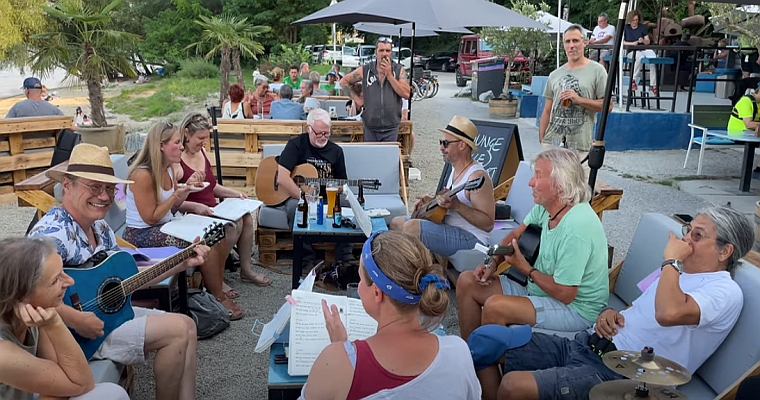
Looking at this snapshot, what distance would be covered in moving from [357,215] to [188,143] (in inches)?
60.9

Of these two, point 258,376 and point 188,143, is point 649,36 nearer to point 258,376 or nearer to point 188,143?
point 188,143

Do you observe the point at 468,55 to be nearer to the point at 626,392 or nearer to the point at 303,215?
the point at 303,215

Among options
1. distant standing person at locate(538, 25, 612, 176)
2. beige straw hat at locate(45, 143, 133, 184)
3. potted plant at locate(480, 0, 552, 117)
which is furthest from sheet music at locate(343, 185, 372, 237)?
potted plant at locate(480, 0, 552, 117)

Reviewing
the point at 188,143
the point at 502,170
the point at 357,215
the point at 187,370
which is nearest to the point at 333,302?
the point at 187,370

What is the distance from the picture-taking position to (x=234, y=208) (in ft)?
16.5

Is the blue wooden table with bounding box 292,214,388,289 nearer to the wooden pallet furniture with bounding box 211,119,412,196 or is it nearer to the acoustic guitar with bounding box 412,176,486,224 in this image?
the acoustic guitar with bounding box 412,176,486,224

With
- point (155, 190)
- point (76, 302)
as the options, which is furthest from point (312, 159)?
point (76, 302)

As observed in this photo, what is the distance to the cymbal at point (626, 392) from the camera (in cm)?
232

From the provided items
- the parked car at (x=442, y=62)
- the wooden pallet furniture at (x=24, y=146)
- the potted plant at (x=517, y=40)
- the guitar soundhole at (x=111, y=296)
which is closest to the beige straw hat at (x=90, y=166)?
the guitar soundhole at (x=111, y=296)

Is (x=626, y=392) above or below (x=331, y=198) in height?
below

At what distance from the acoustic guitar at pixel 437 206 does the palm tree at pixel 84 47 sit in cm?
800

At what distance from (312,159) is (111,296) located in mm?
2901

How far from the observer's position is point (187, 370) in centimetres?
319

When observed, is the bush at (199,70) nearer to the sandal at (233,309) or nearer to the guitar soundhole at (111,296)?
the sandal at (233,309)
